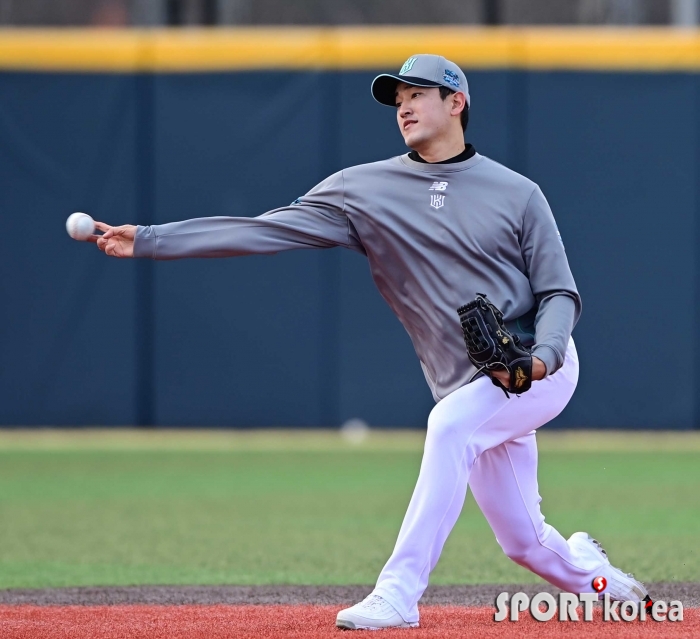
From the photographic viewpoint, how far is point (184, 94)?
11.6 m

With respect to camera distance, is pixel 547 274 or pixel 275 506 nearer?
pixel 547 274

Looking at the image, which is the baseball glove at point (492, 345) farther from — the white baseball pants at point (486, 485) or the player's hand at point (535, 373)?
the white baseball pants at point (486, 485)

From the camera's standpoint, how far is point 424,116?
4.28m

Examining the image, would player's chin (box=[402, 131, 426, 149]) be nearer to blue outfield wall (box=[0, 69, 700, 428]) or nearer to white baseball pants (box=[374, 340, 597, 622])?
white baseball pants (box=[374, 340, 597, 622])

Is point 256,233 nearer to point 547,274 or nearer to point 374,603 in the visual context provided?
point 547,274

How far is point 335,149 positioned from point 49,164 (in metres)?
2.51

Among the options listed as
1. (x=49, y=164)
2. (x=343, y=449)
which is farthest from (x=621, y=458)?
(x=49, y=164)

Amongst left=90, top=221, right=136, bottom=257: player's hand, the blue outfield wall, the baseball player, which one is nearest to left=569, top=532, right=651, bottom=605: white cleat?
the baseball player

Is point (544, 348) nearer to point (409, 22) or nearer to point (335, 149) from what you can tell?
point (335, 149)

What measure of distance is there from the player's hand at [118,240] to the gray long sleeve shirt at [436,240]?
0.03 m

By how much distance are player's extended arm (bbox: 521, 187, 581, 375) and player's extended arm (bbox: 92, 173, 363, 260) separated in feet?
1.92

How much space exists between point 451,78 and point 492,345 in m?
0.97

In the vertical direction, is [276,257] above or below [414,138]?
below

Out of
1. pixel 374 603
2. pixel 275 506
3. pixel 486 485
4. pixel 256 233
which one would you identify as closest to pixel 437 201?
pixel 256 233
